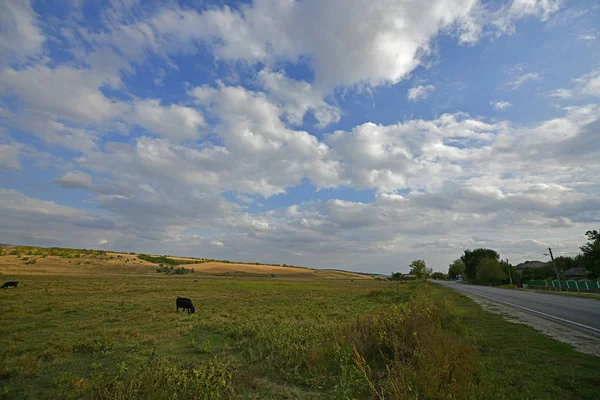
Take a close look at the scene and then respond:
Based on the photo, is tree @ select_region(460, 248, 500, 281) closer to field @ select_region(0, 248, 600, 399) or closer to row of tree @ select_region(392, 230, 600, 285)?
row of tree @ select_region(392, 230, 600, 285)

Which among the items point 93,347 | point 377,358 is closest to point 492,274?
point 377,358

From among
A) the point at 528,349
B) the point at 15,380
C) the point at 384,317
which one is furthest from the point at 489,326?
the point at 15,380

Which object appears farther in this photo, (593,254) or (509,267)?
(509,267)

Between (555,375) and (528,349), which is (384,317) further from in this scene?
(555,375)

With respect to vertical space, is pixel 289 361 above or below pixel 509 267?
below

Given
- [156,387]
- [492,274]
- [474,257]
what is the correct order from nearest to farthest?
[156,387] → [492,274] → [474,257]

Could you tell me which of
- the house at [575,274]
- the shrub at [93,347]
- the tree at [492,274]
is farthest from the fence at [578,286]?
the shrub at [93,347]

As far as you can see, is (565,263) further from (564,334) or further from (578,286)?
(564,334)

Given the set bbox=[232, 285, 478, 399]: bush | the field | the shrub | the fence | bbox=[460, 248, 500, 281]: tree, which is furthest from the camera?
bbox=[460, 248, 500, 281]: tree

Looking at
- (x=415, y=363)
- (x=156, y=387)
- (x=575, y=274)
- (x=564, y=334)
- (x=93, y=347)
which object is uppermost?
(x=575, y=274)

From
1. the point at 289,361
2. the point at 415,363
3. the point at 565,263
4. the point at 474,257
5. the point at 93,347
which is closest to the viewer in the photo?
the point at 415,363

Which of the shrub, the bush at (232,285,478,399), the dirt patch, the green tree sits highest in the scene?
the green tree

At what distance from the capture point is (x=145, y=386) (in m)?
6.61

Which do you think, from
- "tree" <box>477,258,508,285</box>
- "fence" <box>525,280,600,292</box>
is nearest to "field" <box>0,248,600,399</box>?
"fence" <box>525,280,600,292</box>
